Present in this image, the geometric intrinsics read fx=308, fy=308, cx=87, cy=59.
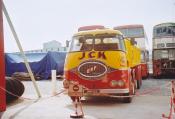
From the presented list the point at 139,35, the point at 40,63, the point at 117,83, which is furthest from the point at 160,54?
the point at 117,83

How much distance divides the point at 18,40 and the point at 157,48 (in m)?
16.4

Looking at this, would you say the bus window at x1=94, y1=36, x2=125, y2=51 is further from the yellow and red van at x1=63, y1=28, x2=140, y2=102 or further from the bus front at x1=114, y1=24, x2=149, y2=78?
the bus front at x1=114, y1=24, x2=149, y2=78

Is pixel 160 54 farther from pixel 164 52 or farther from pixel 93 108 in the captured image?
pixel 93 108

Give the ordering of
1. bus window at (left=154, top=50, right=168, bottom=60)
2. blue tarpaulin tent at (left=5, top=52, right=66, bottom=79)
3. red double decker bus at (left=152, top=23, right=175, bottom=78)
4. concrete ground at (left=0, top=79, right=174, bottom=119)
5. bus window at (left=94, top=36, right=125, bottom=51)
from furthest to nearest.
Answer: blue tarpaulin tent at (left=5, top=52, right=66, bottom=79) → bus window at (left=154, top=50, right=168, bottom=60) → red double decker bus at (left=152, top=23, right=175, bottom=78) → bus window at (left=94, top=36, right=125, bottom=51) → concrete ground at (left=0, top=79, right=174, bottom=119)

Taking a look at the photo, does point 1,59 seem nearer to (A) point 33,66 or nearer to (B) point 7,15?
(B) point 7,15

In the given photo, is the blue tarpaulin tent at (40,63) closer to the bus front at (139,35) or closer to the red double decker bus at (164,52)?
the bus front at (139,35)

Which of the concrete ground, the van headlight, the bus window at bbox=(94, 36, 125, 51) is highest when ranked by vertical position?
the bus window at bbox=(94, 36, 125, 51)

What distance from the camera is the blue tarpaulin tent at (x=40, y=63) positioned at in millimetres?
26750

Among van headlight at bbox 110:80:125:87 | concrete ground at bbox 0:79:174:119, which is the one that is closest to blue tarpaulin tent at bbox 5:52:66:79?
concrete ground at bbox 0:79:174:119

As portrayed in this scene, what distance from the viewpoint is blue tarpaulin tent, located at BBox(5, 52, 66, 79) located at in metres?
26.8

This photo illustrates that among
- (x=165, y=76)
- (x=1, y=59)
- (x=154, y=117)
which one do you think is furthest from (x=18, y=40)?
(x=165, y=76)

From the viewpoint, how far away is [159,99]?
12.6m

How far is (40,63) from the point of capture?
26.9m

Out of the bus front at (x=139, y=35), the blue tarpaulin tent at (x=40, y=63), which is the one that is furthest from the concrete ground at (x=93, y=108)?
the blue tarpaulin tent at (x=40, y=63)
